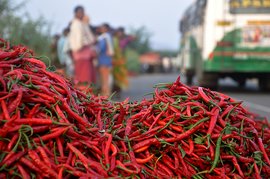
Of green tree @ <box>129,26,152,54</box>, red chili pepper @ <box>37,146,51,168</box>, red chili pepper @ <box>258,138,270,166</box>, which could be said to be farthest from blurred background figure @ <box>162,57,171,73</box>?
red chili pepper @ <box>37,146,51,168</box>

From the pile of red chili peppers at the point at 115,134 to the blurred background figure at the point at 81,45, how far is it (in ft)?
29.2

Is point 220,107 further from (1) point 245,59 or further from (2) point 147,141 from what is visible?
(1) point 245,59

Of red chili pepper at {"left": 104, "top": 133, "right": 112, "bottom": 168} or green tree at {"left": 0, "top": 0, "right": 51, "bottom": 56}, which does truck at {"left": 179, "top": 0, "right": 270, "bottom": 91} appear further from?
red chili pepper at {"left": 104, "top": 133, "right": 112, "bottom": 168}

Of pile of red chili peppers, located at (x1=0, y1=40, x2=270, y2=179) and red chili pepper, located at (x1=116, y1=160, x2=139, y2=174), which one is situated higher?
pile of red chili peppers, located at (x1=0, y1=40, x2=270, y2=179)

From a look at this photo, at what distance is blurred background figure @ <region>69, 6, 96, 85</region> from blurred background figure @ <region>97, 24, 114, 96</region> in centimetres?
161

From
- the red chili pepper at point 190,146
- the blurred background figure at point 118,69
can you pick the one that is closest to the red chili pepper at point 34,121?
the red chili pepper at point 190,146


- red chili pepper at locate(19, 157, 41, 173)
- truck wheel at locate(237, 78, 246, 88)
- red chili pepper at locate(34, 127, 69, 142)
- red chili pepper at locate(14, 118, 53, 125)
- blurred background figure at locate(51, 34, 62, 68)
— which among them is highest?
red chili pepper at locate(14, 118, 53, 125)

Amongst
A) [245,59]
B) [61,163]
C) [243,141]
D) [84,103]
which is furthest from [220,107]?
[245,59]

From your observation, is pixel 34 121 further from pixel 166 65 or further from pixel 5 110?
pixel 166 65

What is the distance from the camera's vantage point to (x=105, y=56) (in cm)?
1492

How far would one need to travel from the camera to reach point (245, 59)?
19.2 meters

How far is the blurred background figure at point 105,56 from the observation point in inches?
583

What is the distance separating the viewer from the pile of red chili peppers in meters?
2.93

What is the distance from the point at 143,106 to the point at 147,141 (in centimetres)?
57
